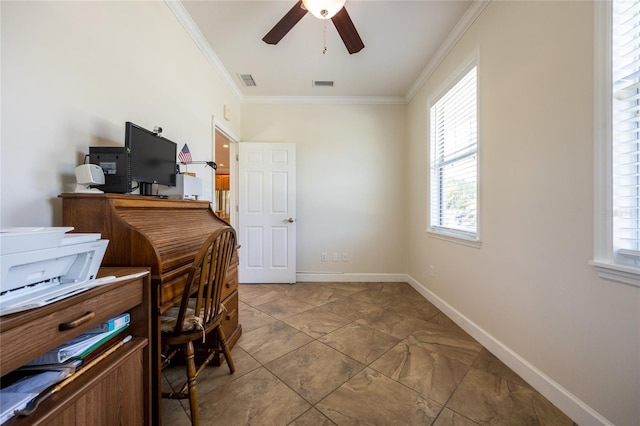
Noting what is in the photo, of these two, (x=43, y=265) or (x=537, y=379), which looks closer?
(x=43, y=265)

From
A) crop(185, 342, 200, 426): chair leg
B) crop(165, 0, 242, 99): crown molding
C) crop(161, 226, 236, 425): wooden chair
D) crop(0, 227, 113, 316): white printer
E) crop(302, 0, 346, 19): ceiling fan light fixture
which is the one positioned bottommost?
crop(185, 342, 200, 426): chair leg

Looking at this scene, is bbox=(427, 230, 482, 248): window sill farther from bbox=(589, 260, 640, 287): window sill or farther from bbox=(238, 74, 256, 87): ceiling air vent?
bbox=(238, 74, 256, 87): ceiling air vent

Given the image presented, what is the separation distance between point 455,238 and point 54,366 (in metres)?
2.67

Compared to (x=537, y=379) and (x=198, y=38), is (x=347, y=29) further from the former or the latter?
(x=537, y=379)

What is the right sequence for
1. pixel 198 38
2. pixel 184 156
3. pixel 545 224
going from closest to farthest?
pixel 545 224, pixel 184 156, pixel 198 38

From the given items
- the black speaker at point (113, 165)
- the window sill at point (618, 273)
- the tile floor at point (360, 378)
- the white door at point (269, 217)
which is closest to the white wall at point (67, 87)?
the black speaker at point (113, 165)

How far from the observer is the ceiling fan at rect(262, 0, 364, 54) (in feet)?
4.92

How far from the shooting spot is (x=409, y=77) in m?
2.98

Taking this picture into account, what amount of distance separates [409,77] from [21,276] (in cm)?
359

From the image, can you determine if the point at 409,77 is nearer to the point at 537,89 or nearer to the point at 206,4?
the point at 537,89

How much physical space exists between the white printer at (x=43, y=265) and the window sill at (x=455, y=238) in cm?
238

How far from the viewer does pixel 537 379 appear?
141 centimetres

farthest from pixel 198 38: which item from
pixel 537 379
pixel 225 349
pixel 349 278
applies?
pixel 537 379

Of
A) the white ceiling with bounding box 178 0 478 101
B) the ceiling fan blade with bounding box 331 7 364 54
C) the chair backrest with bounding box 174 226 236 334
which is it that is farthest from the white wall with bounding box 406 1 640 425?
the chair backrest with bounding box 174 226 236 334
